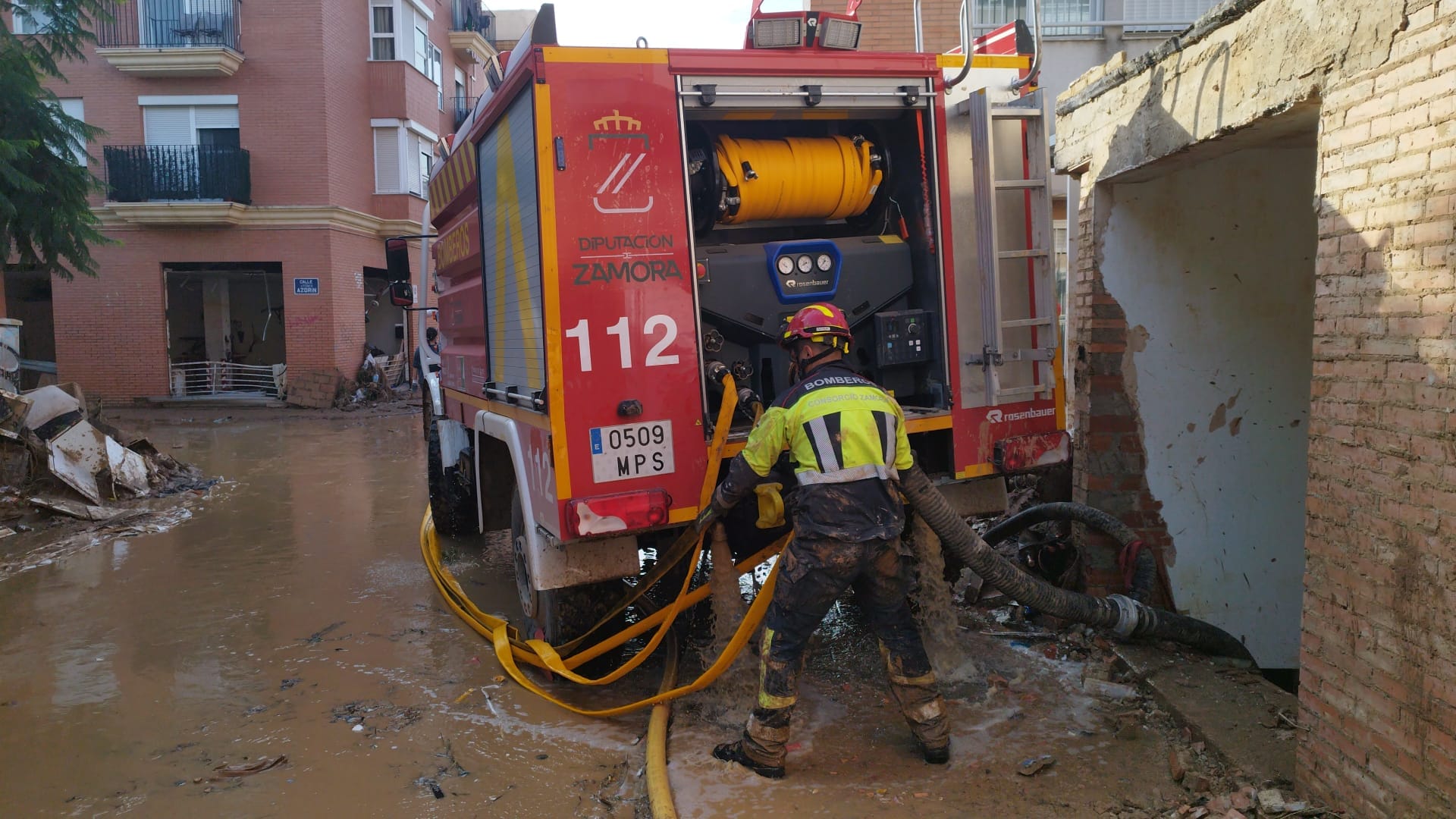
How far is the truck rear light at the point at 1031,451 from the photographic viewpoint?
466cm

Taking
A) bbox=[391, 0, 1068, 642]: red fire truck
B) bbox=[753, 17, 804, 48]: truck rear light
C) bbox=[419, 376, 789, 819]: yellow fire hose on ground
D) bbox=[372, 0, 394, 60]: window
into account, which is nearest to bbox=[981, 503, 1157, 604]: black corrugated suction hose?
→ bbox=[391, 0, 1068, 642]: red fire truck

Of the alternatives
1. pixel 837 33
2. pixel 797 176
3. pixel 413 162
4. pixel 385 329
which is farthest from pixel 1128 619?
pixel 385 329

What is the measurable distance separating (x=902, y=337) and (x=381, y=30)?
22.2m

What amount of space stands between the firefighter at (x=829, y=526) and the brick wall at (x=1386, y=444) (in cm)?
136

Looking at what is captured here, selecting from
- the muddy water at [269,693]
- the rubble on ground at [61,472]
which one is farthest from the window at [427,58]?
the muddy water at [269,693]

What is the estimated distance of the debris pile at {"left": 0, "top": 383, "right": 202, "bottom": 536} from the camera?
9188 millimetres

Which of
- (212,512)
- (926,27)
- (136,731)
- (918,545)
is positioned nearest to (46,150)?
(212,512)

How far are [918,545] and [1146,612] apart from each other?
1.10 metres

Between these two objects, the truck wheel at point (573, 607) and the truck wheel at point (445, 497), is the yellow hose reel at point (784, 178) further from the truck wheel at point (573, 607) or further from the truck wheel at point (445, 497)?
the truck wheel at point (445, 497)

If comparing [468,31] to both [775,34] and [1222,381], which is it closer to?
[775,34]

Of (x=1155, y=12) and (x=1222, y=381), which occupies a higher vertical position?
(x=1155, y=12)

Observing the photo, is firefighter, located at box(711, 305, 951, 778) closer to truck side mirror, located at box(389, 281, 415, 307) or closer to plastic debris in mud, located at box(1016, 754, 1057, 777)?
plastic debris in mud, located at box(1016, 754, 1057, 777)

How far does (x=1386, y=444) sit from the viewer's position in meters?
2.99

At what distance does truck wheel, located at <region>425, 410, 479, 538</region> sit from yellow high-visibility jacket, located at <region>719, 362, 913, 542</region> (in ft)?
14.3
